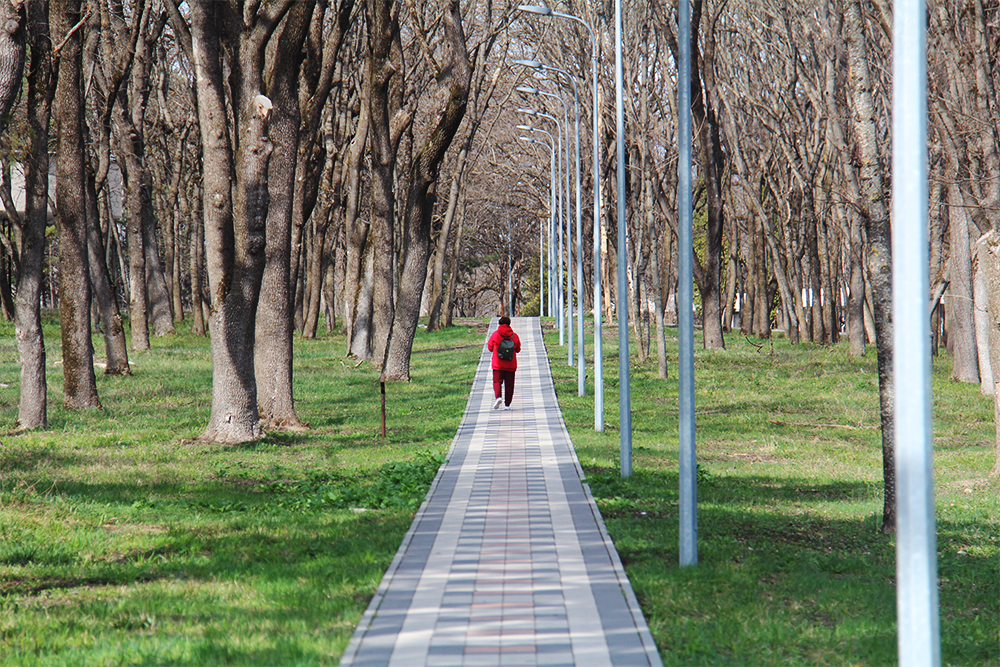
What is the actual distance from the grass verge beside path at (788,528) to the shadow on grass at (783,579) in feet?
0.05

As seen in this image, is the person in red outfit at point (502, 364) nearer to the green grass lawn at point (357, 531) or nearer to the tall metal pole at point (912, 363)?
the green grass lawn at point (357, 531)

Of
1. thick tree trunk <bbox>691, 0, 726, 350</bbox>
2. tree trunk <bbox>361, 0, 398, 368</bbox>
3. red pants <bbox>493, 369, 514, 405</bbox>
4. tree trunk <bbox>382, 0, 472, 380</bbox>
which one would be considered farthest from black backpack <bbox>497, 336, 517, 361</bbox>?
thick tree trunk <bbox>691, 0, 726, 350</bbox>

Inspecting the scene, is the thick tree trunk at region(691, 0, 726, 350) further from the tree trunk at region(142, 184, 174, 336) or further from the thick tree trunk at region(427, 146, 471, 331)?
the tree trunk at region(142, 184, 174, 336)

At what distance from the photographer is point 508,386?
19359 mm

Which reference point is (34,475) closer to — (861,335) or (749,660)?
(749,660)

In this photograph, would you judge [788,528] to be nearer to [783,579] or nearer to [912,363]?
[783,579]

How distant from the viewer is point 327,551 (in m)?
8.02

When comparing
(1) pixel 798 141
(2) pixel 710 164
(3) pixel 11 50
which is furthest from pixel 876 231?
(1) pixel 798 141

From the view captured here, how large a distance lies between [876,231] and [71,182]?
11617 millimetres

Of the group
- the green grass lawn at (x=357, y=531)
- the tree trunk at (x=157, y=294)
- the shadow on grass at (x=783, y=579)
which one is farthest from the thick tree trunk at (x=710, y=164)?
the shadow on grass at (x=783, y=579)

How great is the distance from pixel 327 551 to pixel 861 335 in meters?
25.5

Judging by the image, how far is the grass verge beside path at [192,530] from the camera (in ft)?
19.1

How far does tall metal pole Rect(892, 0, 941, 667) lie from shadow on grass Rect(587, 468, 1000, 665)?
1490 mm

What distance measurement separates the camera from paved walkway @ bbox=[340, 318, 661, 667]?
5574 mm
